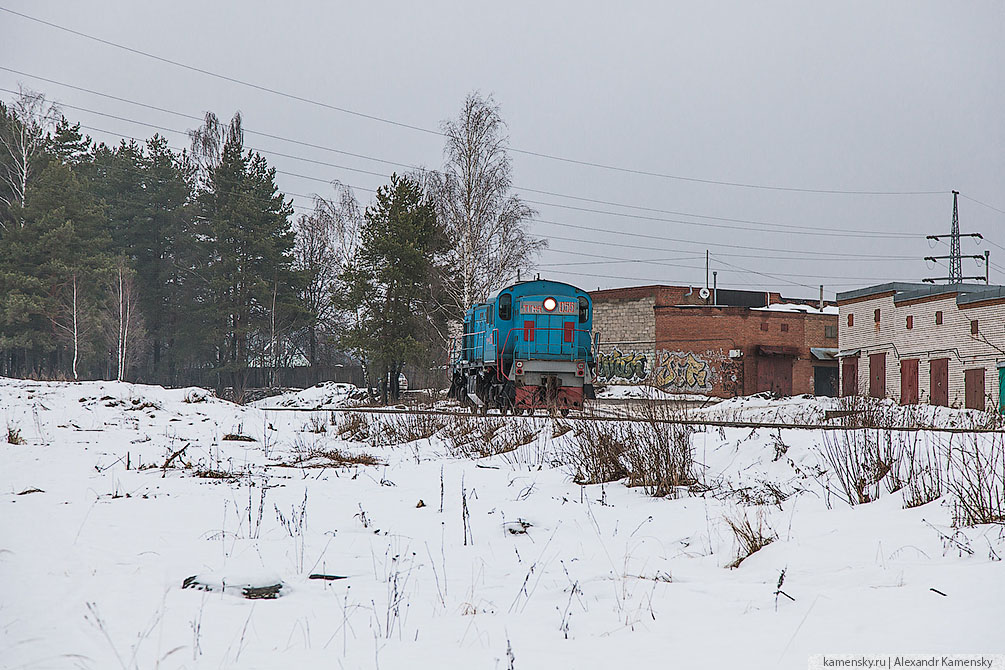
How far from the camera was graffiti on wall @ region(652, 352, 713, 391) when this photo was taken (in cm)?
4538

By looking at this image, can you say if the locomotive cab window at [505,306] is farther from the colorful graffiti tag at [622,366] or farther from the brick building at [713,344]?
the colorful graffiti tag at [622,366]

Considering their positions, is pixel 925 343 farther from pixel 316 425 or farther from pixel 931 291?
pixel 316 425

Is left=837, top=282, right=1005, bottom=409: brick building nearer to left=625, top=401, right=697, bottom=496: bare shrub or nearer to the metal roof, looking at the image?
the metal roof

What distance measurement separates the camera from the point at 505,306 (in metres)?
20.7

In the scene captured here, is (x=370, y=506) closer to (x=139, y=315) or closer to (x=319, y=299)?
(x=139, y=315)

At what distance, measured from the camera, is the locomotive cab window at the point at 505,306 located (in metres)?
20.6

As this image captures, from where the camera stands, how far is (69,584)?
484cm

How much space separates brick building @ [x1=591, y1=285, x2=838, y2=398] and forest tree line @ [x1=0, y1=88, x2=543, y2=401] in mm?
12321

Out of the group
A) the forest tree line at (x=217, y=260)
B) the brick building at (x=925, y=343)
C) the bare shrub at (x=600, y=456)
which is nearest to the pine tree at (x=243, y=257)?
the forest tree line at (x=217, y=260)

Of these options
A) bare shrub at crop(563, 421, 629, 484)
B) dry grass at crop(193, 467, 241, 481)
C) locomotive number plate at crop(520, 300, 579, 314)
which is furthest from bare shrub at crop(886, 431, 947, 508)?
locomotive number plate at crop(520, 300, 579, 314)

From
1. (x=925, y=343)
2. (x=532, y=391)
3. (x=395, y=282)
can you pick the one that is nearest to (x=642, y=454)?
(x=532, y=391)

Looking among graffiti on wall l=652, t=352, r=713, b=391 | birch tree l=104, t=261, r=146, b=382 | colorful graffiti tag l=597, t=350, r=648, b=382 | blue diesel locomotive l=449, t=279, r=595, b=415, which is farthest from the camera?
colorful graffiti tag l=597, t=350, r=648, b=382

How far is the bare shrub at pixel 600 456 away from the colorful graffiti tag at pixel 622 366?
119 ft

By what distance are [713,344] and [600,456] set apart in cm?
3779
